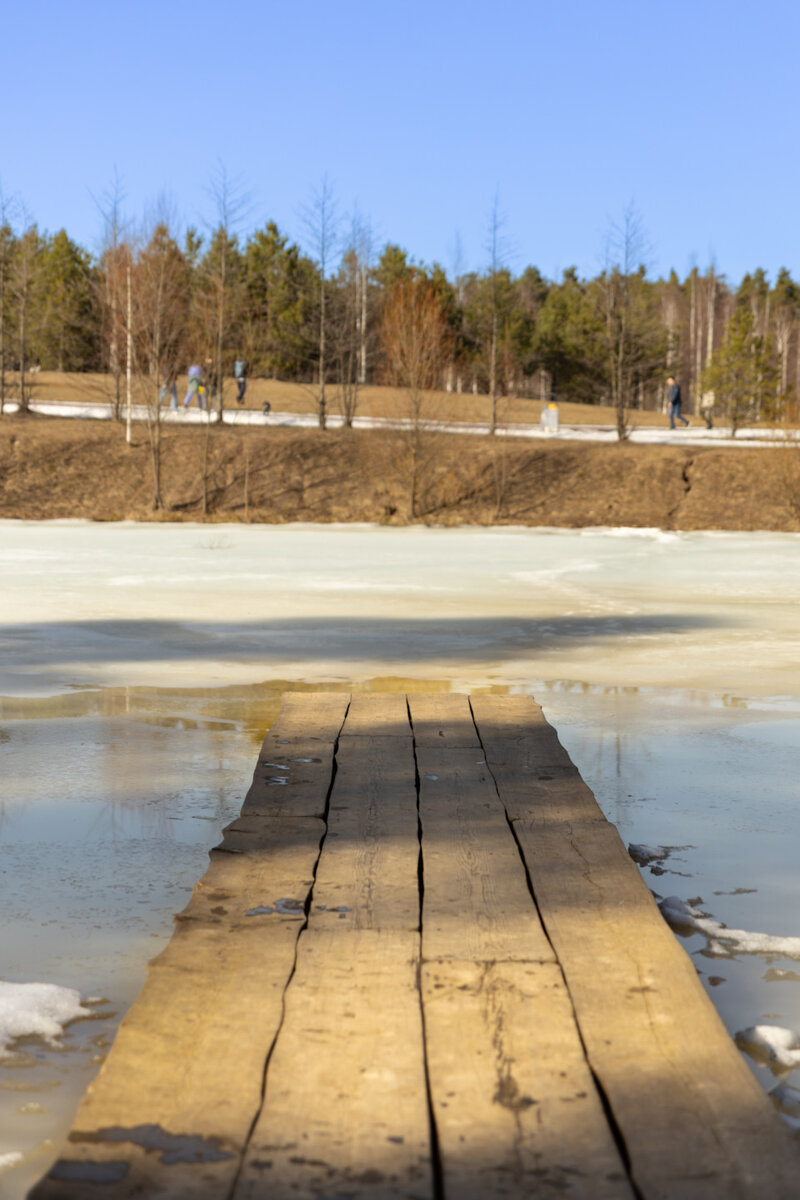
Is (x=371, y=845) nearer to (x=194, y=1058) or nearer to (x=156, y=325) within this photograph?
(x=194, y=1058)

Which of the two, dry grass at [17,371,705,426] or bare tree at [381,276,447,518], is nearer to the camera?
bare tree at [381,276,447,518]

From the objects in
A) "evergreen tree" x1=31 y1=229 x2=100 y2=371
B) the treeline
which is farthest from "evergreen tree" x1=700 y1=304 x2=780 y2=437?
"evergreen tree" x1=31 y1=229 x2=100 y2=371

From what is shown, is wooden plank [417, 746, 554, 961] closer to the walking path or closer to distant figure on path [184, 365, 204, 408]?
the walking path

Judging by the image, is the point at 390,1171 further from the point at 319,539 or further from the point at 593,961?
the point at 319,539

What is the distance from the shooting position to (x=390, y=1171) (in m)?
2.01

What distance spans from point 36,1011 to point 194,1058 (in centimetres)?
71

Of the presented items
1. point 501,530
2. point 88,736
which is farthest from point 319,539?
point 88,736

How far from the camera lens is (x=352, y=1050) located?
95.5 inches

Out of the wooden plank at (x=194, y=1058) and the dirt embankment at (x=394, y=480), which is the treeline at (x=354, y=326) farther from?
the wooden plank at (x=194, y=1058)

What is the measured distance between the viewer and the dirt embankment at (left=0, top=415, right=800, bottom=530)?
30.5 meters

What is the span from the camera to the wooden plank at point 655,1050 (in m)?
2.02

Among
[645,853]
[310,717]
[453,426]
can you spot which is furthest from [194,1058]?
[453,426]

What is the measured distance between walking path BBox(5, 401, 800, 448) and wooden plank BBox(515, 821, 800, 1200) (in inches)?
1251

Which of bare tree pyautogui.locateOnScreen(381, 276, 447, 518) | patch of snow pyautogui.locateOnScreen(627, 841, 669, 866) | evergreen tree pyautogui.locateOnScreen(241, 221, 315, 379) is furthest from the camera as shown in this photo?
evergreen tree pyautogui.locateOnScreen(241, 221, 315, 379)
